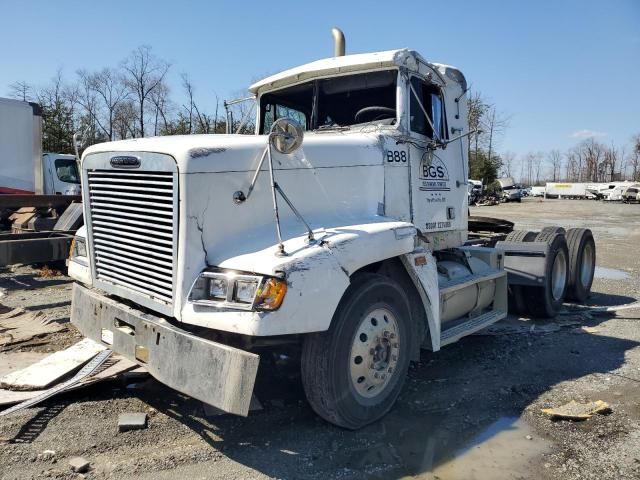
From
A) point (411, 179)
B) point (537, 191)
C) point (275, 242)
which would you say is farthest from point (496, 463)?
point (537, 191)

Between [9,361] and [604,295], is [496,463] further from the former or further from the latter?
[604,295]

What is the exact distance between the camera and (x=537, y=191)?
70688 millimetres

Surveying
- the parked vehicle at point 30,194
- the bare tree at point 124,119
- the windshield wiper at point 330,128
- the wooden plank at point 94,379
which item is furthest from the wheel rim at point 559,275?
the bare tree at point 124,119

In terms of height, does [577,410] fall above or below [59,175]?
below

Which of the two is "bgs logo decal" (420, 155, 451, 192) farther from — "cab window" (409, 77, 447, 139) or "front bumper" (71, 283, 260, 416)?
"front bumper" (71, 283, 260, 416)

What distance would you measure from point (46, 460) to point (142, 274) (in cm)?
132

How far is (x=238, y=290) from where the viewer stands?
3236mm

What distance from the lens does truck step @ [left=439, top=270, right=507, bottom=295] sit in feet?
16.5

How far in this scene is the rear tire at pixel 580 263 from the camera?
8227 mm

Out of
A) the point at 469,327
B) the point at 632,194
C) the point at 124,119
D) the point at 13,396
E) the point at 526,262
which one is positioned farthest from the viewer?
the point at 632,194

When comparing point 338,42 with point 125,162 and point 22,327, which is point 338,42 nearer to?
point 125,162

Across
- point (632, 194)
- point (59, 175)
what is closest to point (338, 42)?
point (59, 175)

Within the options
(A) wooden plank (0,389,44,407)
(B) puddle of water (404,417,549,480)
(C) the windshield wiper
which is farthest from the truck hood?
(B) puddle of water (404,417,549,480)

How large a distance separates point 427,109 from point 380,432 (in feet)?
10.0
